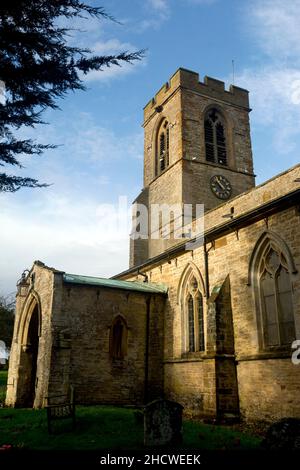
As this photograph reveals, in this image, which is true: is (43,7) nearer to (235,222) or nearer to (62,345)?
(235,222)

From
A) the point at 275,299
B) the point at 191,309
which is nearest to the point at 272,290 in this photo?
the point at 275,299

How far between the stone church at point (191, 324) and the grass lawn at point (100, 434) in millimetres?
1755

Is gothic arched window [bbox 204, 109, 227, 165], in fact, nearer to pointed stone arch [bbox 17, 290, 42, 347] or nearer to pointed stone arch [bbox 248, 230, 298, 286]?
pointed stone arch [bbox 248, 230, 298, 286]

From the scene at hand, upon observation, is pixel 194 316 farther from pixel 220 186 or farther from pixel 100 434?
pixel 220 186

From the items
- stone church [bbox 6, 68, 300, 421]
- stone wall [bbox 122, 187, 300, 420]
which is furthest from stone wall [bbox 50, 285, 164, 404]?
stone wall [bbox 122, 187, 300, 420]

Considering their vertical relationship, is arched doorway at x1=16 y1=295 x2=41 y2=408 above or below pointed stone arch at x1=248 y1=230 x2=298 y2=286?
below

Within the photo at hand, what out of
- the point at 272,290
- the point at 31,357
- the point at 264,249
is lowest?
the point at 31,357

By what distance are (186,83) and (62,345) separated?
776 inches

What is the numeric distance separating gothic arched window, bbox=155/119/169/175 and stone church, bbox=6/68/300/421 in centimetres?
490

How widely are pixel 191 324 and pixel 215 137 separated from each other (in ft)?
48.6

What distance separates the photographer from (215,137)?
26.9m

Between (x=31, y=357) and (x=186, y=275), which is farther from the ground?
(x=186, y=275)

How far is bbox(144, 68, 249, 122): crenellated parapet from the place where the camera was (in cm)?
2688
